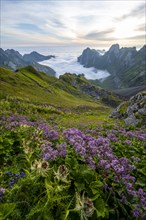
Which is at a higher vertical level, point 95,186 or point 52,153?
point 52,153

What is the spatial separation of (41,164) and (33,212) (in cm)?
99

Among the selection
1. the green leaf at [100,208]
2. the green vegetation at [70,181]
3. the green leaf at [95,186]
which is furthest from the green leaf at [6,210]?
the green leaf at [95,186]

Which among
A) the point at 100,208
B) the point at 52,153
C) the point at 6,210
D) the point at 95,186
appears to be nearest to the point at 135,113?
the point at 52,153

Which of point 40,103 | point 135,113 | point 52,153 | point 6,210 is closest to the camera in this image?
point 6,210

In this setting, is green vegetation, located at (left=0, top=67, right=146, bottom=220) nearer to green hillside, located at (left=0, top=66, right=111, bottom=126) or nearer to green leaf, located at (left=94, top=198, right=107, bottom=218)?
green leaf, located at (left=94, top=198, right=107, bottom=218)

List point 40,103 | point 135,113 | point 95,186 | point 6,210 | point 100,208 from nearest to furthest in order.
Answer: point 6,210, point 100,208, point 95,186, point 135,113, point 40,103

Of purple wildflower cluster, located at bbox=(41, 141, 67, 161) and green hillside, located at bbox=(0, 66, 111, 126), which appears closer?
purple wildflower cluster, located at bbox=(41, 141, 67, 161)

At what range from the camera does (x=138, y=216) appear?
714 centimetres

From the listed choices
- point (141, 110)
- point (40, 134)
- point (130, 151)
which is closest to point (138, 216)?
point (130, 151)

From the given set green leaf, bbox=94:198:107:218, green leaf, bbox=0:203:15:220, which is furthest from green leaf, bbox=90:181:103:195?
green leaf, bbox=0:203:15:220

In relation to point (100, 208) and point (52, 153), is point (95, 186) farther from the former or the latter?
point (52, 153)

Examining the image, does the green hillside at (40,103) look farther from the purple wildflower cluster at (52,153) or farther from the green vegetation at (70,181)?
the purple wildflower cluster at (52,153)

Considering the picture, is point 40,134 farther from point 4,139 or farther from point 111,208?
point 111,208

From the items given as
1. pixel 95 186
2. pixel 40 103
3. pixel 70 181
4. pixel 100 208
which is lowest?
pixel 40 103
